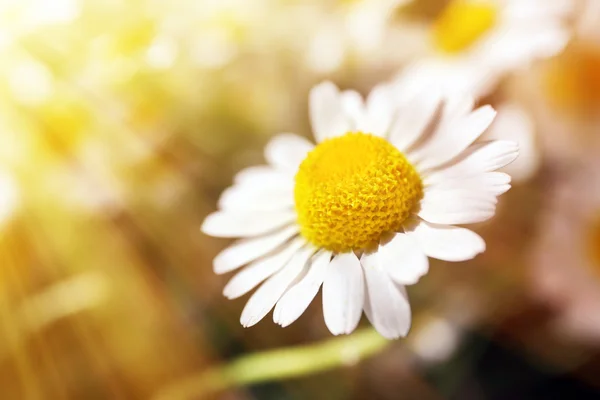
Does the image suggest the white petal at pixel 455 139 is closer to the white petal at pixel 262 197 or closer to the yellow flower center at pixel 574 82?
the white petal at pixel 262 197

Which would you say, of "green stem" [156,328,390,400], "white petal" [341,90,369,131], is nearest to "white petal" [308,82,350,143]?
"white petal" [341,90,369,131]

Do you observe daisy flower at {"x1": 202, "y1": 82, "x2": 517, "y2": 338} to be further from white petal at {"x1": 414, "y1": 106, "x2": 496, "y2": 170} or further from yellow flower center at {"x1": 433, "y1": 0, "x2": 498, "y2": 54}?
yellow flower center at {"x1": 433, "y1": 0, "x2": 498, "y2": 54}

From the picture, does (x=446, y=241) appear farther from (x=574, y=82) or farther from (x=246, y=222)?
(x=574, y=82)

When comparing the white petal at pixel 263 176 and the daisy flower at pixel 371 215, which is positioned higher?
the white petal at pixel 263 176

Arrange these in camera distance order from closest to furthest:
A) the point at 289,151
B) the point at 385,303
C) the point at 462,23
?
the point at 385,303
the point at 289,151
the point at 462,23

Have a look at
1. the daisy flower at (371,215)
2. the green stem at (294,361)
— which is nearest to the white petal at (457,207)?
the daisy flower at (371,215)

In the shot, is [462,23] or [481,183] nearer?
[481,183]

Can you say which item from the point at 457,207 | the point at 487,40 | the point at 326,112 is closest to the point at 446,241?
the point at 457,207
